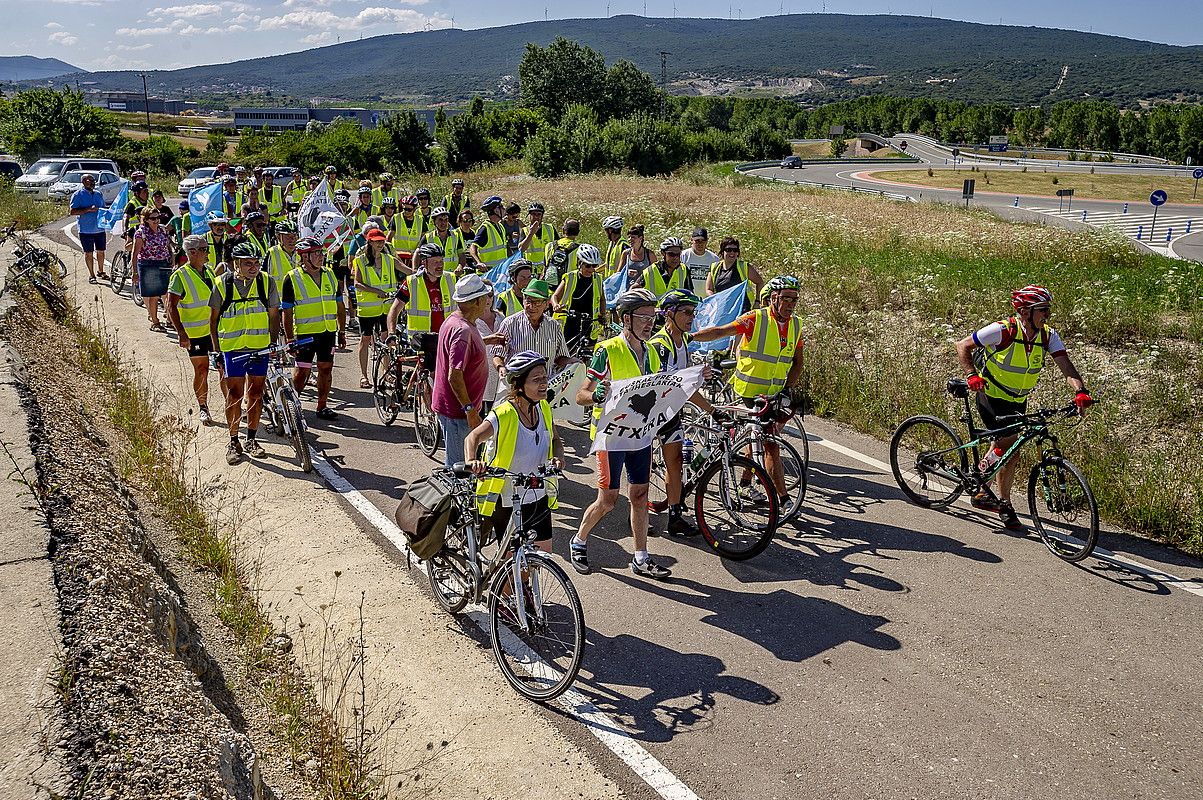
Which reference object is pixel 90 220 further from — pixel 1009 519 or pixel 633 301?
pixel 1009 519

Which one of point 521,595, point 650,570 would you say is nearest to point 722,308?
point 650,570

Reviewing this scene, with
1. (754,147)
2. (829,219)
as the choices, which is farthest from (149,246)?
(754,147)

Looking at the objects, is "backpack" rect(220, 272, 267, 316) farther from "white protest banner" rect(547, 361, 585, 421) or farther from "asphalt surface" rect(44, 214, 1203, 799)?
"white protest banner" rect(547, 361, 585, 421)

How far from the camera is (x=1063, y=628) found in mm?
6469

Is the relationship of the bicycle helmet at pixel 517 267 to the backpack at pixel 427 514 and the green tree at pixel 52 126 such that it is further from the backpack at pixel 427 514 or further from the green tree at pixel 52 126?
the green tree at pixel 52 126

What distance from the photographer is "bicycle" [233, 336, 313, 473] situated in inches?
378

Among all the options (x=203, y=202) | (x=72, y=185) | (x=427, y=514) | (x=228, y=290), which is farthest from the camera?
(x=72, y=185)

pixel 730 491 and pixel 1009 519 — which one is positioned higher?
pixel 730 491

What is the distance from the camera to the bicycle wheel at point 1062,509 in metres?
7.59

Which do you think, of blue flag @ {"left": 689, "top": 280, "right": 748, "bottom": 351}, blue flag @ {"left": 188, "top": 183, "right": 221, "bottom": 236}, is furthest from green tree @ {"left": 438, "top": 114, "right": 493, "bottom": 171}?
blue flag @ {"left": 689, "top": 280, "right": 748, "bottom": 351}

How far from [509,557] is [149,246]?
12.8 metres

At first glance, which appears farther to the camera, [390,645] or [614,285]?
[614,285]

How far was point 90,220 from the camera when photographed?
1967cm

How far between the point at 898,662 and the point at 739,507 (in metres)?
1.99
